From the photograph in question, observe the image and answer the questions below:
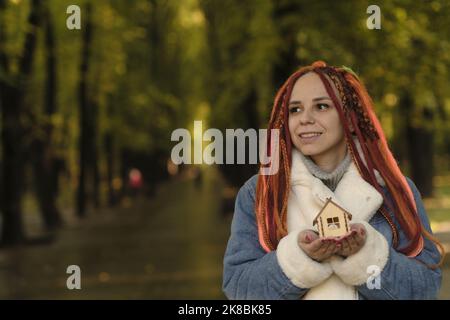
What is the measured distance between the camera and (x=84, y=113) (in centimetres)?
2809

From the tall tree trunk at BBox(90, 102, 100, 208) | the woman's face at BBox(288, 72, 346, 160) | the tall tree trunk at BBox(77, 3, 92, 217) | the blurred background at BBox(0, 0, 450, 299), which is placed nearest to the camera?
the woman's face at BBox(288, 72, 346, 160)

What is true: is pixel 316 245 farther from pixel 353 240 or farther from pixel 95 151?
pixel 95 151

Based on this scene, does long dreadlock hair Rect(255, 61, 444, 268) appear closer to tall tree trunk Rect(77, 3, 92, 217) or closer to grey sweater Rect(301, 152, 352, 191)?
grey sweater Rect(301, 152, 352, 191)

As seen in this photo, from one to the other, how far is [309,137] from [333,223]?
1.05 feet

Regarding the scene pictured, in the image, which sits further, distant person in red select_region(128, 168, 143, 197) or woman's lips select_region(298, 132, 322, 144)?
distant person in red select_region(128, 168, 143, 197)

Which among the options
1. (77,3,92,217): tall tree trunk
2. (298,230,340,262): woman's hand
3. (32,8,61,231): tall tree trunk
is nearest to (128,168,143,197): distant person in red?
(77,3,92,217): tall tree trunk

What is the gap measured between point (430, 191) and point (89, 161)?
11.9m

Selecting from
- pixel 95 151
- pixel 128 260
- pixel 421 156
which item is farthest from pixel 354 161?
pixel 95 151

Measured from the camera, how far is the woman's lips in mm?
2088

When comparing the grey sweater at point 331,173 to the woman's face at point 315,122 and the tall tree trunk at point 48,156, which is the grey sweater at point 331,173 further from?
the tall tree trunk at point 48,156

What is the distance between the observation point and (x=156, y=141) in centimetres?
3991

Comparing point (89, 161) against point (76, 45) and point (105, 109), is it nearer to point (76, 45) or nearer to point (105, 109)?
point (105, 109)

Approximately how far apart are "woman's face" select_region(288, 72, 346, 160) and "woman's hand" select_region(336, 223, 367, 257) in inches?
8.8
